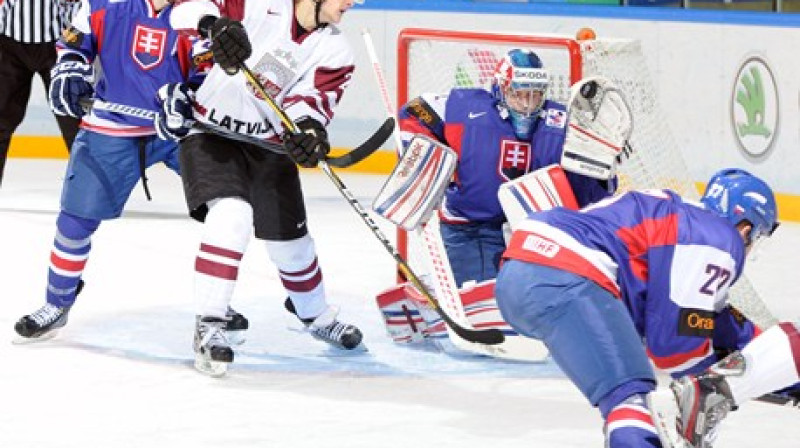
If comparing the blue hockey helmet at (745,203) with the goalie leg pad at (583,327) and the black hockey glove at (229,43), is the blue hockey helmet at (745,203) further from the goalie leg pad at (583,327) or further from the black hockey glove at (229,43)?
the black hockey glove at (229,43)

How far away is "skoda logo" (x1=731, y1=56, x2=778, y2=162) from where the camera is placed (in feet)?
23.7

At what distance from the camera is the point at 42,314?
516cm

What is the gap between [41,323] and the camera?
5145 mm

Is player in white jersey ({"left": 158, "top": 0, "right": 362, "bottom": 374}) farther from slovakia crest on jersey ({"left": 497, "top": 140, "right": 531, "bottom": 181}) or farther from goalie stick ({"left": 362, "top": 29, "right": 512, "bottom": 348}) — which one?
slovakia crest on jersey ({"left": 497, "top": 140, "right": 531, "bottom": 181})

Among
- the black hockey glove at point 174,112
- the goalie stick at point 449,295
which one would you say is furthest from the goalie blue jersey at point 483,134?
the black hockey glove at point 174,112

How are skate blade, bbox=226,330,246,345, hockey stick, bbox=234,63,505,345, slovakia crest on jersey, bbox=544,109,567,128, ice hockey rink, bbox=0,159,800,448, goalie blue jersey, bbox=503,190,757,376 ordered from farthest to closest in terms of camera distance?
skate blade, bbox=226,330,246,345
slovakia crest on jersey, bbox=544,109,567,128
hockey stick, bbox=234,63,505,345
ice hockey rink, bbox=0,159,800,448
goalie blue jersey, bbox=503,190,757,376

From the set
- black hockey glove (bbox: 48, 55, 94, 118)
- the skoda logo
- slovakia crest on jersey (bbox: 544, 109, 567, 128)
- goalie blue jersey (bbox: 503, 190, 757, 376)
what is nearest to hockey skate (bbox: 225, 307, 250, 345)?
black hockey glove (bbox: 48, 55, 94, 118)

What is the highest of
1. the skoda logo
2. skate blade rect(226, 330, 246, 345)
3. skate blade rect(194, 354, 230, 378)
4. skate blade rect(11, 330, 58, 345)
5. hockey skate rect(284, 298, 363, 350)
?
skate blade rect(194, 354, 230, 378)

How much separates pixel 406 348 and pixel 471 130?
1.88ft

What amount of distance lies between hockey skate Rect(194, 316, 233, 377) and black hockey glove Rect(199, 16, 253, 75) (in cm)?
59

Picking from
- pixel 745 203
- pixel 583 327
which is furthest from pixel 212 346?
pixel 745 203

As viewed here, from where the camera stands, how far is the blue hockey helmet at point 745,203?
3.63 meters

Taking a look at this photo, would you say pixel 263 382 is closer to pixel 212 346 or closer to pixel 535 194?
pixel 212 346

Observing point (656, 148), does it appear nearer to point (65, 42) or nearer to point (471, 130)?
point (471, 130)
